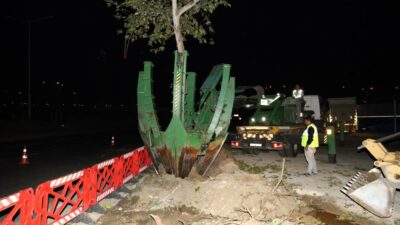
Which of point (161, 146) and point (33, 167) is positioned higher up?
point (161, 146)

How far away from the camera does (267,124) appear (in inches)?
603

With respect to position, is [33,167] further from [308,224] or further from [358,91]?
[358,91]

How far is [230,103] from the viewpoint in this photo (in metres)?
9.64

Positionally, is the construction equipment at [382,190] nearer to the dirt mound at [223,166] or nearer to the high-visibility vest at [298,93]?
the dirt mound at [223,166]

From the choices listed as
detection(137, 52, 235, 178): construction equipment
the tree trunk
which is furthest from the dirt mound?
the tree trunk

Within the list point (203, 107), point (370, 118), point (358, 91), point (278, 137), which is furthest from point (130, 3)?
point (358, 91)

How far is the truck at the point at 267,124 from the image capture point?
47.4 ft

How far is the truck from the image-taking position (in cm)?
1445

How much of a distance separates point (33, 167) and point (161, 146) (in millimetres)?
5880

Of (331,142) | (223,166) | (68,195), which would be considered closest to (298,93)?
(331,142)

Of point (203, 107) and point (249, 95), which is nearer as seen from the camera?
point (203, 107)

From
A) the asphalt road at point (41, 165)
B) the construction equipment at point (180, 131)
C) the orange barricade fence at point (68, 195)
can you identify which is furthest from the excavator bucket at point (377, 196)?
the asphalt road at point (41, 165)

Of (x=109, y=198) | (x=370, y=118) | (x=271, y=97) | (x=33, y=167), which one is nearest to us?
(x=109, y=198)

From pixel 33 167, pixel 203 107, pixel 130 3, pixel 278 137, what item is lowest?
pixel 33 167
